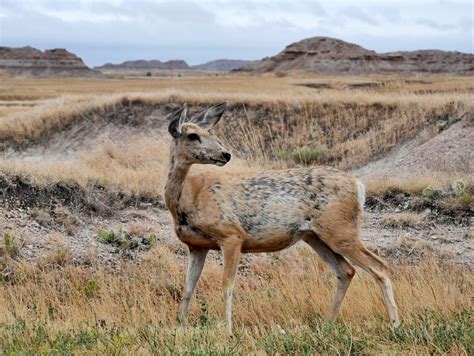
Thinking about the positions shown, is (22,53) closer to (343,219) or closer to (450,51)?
(450,51)

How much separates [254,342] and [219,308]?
6.06 ft

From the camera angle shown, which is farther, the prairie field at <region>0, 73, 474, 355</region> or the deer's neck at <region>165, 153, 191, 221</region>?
the deer's neck at <region>165, 153, 191, 221</region>

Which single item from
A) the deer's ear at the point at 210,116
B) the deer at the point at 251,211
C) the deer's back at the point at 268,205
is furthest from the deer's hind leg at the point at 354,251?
the deer's ear at the point at 210,116

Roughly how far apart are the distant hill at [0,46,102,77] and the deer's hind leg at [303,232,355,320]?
151 metres

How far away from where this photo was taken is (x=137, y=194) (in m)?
14.5

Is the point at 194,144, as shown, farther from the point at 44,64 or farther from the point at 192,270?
the point at 44,64

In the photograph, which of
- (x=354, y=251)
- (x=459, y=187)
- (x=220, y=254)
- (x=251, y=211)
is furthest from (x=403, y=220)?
→ (x=251, y=211)

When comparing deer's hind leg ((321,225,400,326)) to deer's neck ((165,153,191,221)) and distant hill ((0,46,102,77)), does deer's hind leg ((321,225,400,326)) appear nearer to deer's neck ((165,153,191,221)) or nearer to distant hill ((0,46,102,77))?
deer's neck ((165,153,191,221))

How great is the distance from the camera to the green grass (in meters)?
6.11

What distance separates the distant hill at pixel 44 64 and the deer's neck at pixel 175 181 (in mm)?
150992

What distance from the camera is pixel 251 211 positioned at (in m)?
7.89

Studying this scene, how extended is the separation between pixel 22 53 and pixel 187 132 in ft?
585

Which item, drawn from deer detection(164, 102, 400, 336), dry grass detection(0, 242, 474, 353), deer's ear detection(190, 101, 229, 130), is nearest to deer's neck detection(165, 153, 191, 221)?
deer detection(164, 102, 400, 336)

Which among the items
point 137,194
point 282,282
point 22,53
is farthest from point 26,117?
point 22,53
